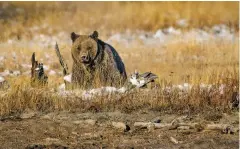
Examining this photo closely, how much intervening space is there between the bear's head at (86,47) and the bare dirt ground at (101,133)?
192 centimetres

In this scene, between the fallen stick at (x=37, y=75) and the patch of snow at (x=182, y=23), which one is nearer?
the fallen stick at (x=37, y=75)

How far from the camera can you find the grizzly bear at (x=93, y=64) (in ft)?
38.3

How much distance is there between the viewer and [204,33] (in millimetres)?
25828

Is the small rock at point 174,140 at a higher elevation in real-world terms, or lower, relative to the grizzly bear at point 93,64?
lower

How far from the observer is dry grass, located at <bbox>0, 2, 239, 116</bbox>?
10312mm

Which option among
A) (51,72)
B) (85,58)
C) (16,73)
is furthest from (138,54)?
(85,58)

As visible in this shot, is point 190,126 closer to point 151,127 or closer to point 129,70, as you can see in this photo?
point 151,127

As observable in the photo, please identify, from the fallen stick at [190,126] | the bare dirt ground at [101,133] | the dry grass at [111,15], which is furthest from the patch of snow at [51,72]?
the dry grass at [111,15]

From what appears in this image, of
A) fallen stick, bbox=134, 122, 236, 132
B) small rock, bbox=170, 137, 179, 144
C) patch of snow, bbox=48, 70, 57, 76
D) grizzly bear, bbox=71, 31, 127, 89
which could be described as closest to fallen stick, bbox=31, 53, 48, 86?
grizzly bear, bbox=71, 31, 127, 89

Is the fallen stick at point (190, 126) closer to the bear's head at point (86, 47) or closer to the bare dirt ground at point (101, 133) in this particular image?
the bare dirt ground at point (101, 133)

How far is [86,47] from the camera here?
11.7 m

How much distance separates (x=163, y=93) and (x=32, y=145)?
2800 mm

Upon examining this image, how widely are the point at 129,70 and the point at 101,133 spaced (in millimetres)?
8453

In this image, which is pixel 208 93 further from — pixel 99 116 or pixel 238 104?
pixel 99 116
